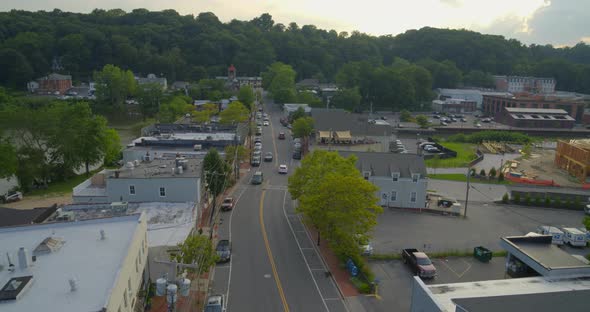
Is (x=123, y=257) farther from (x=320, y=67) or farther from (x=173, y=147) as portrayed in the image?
(x=320, y=67)

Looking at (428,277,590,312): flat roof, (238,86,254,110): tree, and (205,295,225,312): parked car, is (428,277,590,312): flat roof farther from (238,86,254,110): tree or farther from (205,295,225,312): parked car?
(238,86,254,110): tree

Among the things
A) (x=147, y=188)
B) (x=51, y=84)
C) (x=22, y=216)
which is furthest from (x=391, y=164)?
(x=51, y=84)

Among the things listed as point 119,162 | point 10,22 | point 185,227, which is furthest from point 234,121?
point 10,22

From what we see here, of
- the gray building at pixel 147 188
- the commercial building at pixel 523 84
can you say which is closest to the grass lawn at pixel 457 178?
the gray building at pixel 147 188

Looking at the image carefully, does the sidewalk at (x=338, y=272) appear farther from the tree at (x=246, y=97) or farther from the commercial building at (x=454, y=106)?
the commercial building at (x=454, y=106)

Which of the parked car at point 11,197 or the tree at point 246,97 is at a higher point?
the tree at point 246,97

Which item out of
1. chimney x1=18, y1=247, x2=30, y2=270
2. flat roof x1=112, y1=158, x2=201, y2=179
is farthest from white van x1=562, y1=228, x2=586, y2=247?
chimney x1=18, y1=247, x2=30, y2=270

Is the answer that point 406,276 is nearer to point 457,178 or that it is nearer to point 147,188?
point 147,188
